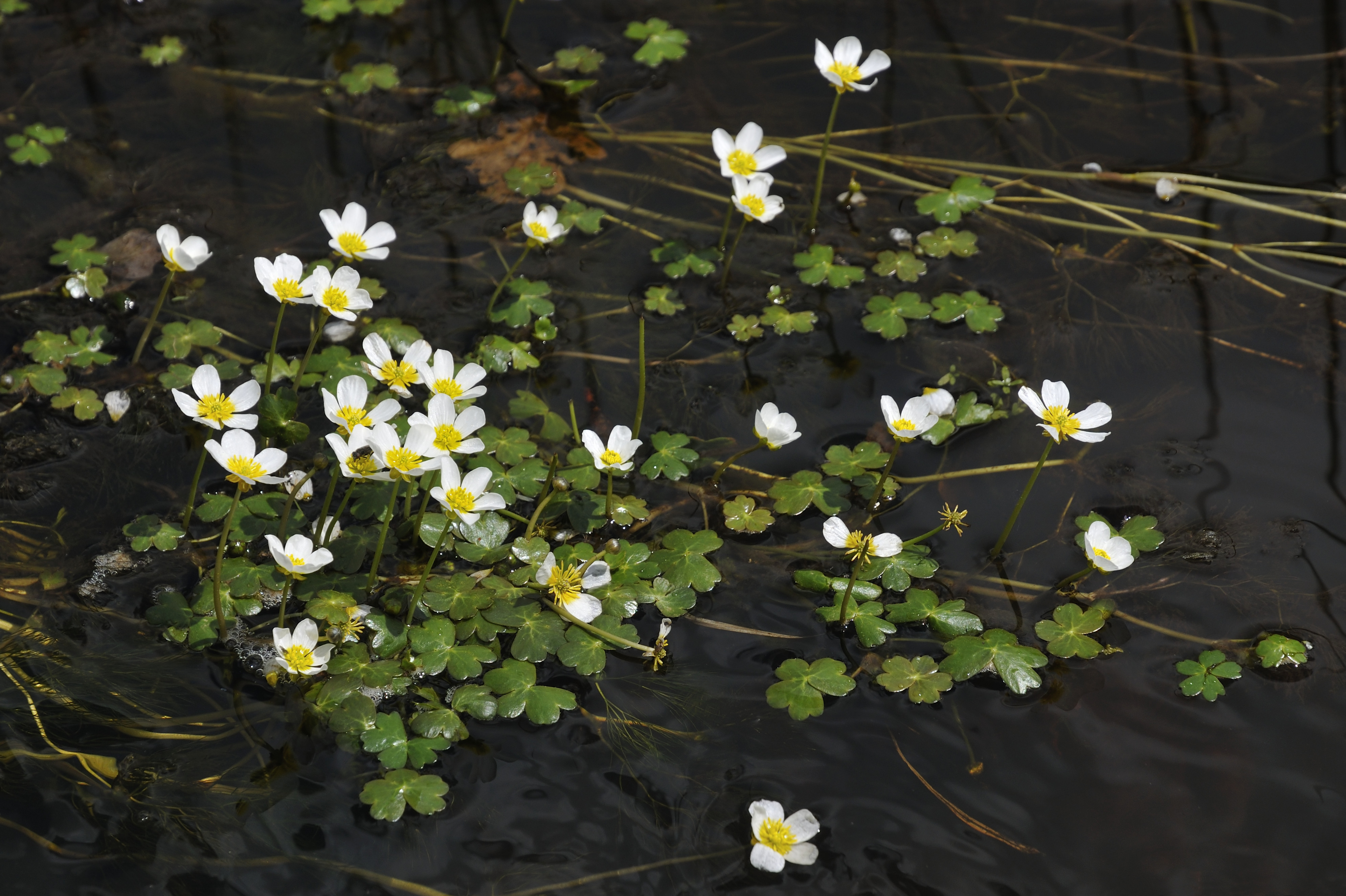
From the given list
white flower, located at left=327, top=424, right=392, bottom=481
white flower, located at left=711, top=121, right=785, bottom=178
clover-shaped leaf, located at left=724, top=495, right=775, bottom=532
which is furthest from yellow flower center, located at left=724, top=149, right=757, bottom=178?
white flower, located at left=327, top=424, right=392, bottom=481

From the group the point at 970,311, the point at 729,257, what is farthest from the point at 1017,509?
the point at 729,257

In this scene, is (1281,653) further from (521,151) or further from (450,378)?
(521,151)

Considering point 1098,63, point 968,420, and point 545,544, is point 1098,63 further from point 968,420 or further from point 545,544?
A: point 545,544

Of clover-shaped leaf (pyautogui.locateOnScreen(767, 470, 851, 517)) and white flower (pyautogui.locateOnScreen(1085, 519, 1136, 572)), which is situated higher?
white flower (pyautogui.locateOnScreen(1085, 519, 1136, 572))

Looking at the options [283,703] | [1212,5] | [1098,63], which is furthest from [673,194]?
Answer: [1212,5]

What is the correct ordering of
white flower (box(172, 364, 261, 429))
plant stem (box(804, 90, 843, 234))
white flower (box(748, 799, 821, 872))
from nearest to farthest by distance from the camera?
1. white flower (box(748, 799, 821, 872))
2. white flower (box(172, 364, 261, 429))
3. plant stem (box(804, 90, 843, 234))

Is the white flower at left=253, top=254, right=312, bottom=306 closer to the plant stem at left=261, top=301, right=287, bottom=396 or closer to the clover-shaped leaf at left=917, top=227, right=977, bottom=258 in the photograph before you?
the plant stem at left=261, top=301, right=287, bottom=396
